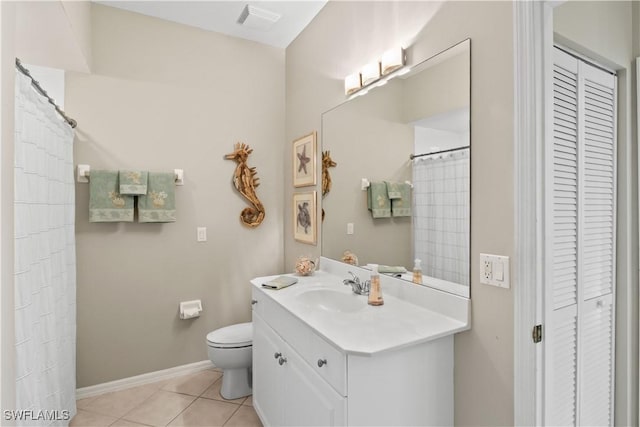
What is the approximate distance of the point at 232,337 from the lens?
2.37 meters

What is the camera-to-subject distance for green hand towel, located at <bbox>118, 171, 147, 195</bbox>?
2375 mm

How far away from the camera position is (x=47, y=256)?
166 cm

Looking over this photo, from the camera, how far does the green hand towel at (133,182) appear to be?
7.79 feet

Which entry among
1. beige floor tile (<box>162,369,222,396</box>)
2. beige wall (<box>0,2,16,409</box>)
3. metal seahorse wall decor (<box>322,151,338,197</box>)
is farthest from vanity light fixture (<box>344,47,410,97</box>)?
beige floor tile (<box>162,369,222,396</box>)

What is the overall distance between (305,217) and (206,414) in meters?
1.46

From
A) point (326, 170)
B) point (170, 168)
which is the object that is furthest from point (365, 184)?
point (170, 168)

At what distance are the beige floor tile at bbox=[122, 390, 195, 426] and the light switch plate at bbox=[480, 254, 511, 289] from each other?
2.04m

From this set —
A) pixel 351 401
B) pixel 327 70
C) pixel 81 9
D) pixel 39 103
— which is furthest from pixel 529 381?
pixel 81 9

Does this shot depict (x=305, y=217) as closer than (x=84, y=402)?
No

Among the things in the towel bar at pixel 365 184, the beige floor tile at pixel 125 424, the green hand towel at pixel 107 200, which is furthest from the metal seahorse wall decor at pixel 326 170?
the beige floor tile at pixel 125 424

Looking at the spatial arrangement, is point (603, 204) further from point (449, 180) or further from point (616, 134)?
point (449, 180)

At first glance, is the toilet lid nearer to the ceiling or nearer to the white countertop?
the white countertop

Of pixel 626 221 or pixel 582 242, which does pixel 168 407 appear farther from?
pixel 626 221

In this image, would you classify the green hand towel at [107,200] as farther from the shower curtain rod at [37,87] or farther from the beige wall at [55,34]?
the beige wall at [55,34]
